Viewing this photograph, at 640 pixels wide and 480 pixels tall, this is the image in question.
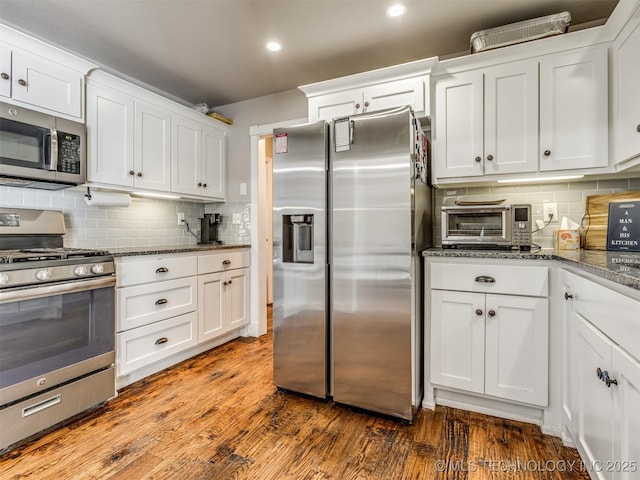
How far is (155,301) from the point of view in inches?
94.3

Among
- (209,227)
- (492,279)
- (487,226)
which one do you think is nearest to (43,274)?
(209,227)

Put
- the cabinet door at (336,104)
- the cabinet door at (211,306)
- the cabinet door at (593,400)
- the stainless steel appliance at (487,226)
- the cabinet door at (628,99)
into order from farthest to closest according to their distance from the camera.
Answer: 1. the cabinet door at (211,306)
2. the cabinet door at (336,104)
3. the stainless steel appliance at (487,226)
4. the cabinet door at (628,99)
5. the cabinet door at (593,400)

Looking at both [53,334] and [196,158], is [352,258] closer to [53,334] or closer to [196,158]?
[53,334]

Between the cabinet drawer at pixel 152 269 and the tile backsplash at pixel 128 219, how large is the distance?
Answer: 59cm

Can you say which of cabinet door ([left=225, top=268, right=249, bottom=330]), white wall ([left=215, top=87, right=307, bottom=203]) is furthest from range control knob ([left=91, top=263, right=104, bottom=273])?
white wall ([left=215, top=87, right=307, bottom=203])

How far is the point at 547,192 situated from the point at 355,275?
4.84ft

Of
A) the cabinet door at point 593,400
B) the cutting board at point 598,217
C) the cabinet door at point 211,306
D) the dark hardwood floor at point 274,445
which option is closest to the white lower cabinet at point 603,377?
the cabinet door at point 593,400

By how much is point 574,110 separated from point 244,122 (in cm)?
277

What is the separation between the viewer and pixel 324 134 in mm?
1993

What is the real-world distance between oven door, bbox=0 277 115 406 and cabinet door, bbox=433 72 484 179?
228 centimetres

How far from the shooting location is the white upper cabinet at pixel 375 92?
2.17 metres

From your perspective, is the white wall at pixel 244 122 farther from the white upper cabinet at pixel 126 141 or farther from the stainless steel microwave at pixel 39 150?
the stainless steel microwave at pixel 39 150

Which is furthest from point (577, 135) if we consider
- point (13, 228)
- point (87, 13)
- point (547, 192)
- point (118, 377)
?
point (13, 228)

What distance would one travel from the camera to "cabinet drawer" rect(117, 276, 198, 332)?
220 centimetres
